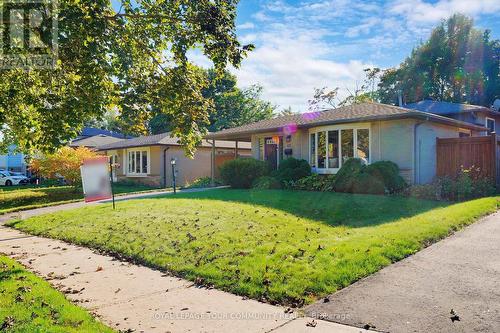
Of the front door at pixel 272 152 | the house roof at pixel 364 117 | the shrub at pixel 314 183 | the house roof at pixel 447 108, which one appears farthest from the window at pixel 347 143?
the house roof at pixel 447 108


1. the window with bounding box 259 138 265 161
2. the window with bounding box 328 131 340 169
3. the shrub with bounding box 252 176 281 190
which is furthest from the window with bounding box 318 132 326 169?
the window with bounding box 259 138 265 161

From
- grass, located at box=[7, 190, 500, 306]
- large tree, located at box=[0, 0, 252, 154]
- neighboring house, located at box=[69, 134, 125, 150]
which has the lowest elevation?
grass, located at box=[7, 190, 500, 306]

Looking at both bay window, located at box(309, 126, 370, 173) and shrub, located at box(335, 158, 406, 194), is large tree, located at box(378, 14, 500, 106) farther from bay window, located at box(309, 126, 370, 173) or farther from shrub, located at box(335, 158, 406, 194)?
shrub, located at box(335, 158, 406, 194)

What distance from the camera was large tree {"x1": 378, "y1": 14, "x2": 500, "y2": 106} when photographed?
36.3 meters

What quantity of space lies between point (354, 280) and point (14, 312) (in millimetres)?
4255

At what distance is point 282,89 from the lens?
150ft

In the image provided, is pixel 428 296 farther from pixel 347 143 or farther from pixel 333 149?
pixel 333 149

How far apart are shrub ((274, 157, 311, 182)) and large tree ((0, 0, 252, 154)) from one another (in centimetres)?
949

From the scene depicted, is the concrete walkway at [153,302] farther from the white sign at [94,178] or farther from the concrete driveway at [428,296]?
the white sign at [94,178]

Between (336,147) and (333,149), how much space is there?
6.9 inches

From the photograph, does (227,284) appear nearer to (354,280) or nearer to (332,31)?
(354,280)

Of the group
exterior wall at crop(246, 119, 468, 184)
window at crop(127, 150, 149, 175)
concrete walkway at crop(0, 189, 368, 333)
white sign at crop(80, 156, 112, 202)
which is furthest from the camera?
window at crop(127, 150, 149, 175)

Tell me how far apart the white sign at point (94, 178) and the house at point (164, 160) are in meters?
12.0

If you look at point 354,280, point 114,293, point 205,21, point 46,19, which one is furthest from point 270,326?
point 46,19
